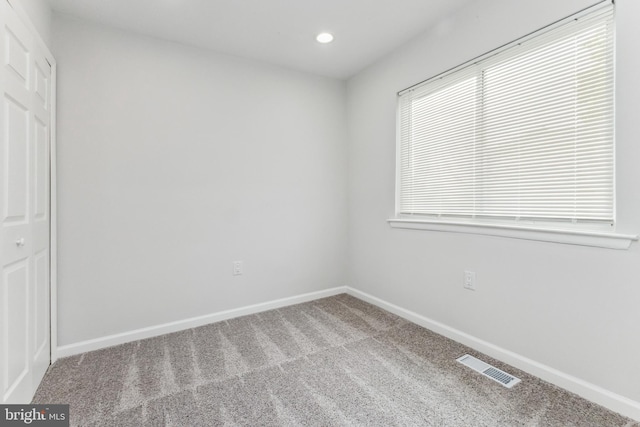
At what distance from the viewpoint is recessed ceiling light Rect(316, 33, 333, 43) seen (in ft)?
8.30

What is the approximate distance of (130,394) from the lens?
1.72 m

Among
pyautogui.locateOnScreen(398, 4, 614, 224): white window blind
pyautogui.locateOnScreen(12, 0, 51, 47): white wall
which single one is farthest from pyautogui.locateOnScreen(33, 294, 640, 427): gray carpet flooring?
pyautogui.locateOnScreen(12, 0, 51, 47): white wall

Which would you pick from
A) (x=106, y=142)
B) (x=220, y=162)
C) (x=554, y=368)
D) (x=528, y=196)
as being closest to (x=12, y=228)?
(x=106, y=142)

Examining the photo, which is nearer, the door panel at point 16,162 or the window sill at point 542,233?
the door panel at point 16,162

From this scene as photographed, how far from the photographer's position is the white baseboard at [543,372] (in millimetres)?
1508

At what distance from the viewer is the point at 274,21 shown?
2324 millimetres

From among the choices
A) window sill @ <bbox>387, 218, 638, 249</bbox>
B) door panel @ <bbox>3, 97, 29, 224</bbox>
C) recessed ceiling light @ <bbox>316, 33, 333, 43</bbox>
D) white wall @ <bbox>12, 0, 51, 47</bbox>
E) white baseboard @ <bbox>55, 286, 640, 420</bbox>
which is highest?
recessed ceiling light @ <bbox>316, 33, 333, 43</bbox>

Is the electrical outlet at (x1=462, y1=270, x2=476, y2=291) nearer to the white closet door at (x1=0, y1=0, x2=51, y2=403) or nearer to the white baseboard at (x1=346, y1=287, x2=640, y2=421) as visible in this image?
the white baseboard at (x1=346, y1=287, x2=640, y2=421)

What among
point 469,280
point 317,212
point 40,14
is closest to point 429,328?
point 469,280

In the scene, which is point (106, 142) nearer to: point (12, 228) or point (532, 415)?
point (12, 228)

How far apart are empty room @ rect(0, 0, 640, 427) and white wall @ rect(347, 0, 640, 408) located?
0.01m

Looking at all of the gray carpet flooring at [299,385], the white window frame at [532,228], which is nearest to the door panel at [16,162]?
the gray carpet flooring at [299,385]

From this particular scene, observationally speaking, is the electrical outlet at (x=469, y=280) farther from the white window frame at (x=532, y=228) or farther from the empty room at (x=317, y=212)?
the white window frame at (x=532, y=228)

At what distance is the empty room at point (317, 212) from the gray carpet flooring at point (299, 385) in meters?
0.02
